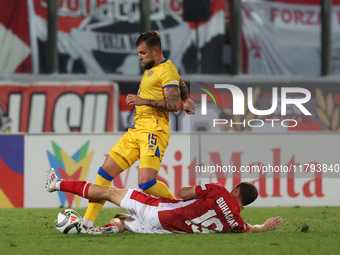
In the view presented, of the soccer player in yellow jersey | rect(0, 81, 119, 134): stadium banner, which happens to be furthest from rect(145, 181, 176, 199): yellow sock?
rect(0, 81, 119, 134): stadium banner

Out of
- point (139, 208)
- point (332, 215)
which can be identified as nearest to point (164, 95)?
point (139, 208)

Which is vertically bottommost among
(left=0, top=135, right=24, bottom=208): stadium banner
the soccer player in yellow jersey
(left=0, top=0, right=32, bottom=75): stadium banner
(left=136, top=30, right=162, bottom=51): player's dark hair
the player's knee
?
(left=0, top=135, right=24, bottom=208): stadium banner

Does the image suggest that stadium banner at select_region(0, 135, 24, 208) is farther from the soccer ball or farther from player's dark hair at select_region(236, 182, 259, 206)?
player's dark hair at select_region(236, 182, 259, 206)

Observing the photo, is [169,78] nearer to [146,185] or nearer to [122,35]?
[146,185]

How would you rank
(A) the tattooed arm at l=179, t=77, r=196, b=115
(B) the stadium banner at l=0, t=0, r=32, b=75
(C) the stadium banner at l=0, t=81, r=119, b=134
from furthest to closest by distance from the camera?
(B) the stadium banner at l=0, t=0, r=32, b=75 → (C) the stadium banner at l=0, t=81, r=119, b=134 → (A) the tattooed arm at l=179, t=77, r=196, b=115

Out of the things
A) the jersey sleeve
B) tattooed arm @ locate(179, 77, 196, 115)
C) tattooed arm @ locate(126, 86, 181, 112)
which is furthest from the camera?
tattooed arm @ locate(179, 77, 196, 115)

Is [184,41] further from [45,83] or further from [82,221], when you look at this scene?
[82,221]

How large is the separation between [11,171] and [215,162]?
3.28 metres

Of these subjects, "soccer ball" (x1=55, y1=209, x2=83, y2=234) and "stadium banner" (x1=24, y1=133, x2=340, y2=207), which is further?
"stadium banner" (x1=24, y1=133, x2=340, y2=207)

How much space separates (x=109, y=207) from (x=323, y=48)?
731 centimetres

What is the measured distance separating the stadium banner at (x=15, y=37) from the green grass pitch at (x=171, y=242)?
7161mm

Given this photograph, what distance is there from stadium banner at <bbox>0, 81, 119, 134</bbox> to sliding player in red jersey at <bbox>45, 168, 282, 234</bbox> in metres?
7.13

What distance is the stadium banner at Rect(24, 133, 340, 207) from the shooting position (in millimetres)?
8859

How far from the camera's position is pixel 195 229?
5.48m
